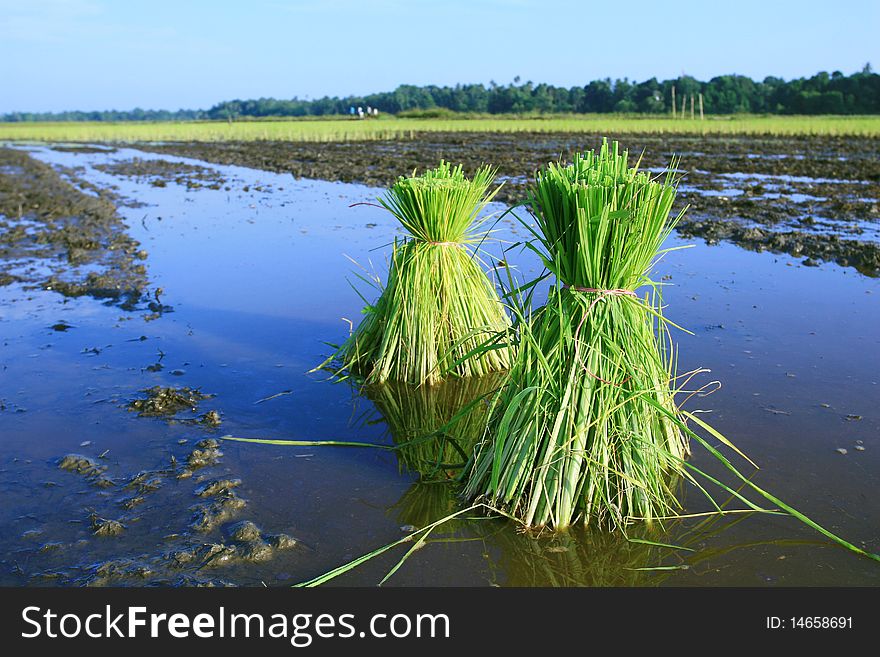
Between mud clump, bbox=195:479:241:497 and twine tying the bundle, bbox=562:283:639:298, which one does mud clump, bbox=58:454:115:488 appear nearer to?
mud clump, bbox=195:479:241:497

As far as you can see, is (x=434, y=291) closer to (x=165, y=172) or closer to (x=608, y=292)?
(x=608, y=292)

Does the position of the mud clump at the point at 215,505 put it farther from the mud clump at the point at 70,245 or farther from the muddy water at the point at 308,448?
the mud clump at the point at 70,245

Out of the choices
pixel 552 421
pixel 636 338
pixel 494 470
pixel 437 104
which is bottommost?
pixel 494 470

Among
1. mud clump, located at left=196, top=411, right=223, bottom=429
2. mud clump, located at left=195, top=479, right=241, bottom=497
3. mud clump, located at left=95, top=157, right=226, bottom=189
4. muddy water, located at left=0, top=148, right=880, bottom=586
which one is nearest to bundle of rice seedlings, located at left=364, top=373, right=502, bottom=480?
muddy water, located at left=0, top=148, right=880, bottom=586

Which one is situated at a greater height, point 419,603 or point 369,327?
point 369,327

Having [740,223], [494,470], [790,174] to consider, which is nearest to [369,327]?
[494,470]

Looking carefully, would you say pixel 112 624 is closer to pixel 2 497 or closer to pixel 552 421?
pixel 2 497

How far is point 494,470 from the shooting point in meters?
3.22

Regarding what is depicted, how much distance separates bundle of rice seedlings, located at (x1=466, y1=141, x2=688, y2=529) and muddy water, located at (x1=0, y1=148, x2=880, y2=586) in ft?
0.58

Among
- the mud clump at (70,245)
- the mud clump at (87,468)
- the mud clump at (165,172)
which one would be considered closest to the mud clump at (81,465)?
the mud clump at (87,468)

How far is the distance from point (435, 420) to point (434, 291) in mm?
902

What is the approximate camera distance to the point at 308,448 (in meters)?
4.12

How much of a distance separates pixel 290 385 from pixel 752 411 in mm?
3033

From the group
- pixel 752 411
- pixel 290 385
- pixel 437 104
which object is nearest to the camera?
pixel 752 411
